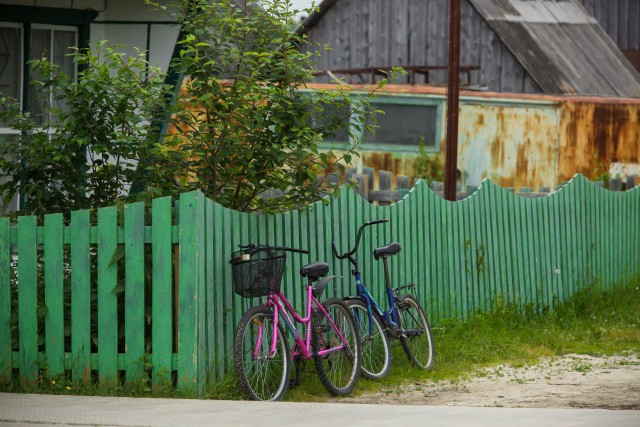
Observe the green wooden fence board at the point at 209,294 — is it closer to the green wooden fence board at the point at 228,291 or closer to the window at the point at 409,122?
the green wooden fence board at the point at 228,291

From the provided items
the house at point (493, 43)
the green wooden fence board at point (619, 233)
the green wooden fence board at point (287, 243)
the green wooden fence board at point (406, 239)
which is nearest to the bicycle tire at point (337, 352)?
the green wooden fence board at point (287, 243)

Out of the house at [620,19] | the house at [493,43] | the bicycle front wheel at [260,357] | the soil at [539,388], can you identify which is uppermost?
the house at [620,19]

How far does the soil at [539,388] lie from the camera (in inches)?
340

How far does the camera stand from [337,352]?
8.92 m

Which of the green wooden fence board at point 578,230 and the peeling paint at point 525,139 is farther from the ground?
the peeling paint at point 525,139

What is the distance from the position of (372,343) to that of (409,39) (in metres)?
19.9

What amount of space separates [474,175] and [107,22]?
9.88 meters

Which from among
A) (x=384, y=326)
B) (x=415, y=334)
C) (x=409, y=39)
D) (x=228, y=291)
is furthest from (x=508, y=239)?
(x=409, y=39)

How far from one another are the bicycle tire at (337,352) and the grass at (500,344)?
0.13 metres

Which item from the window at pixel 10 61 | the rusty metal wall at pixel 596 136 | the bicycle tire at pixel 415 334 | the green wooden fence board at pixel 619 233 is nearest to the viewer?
the bicycle tire at pixel 415 334

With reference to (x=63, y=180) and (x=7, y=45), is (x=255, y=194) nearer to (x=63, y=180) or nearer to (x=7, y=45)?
(x=63, y=180)

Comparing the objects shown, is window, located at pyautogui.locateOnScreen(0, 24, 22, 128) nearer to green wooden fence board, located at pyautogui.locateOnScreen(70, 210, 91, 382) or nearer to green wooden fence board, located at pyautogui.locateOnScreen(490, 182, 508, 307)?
green wooden fence board, located at pyautogui.locateOnScreen(70, 210, 91, 382)

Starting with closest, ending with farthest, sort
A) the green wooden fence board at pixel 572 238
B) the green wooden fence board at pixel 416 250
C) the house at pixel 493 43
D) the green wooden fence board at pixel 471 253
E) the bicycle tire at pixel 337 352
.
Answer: the bicycle tire at pixel 337 352
the green wooden fence board at pixel 416 250
the green wooden fence board at pixel 471 253
the green wooden fence board at pixel 572 238
the house at pixel 493 43

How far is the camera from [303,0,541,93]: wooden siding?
1045 inches
